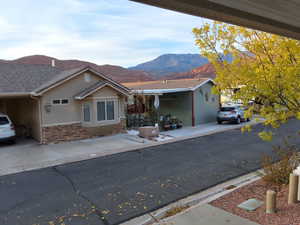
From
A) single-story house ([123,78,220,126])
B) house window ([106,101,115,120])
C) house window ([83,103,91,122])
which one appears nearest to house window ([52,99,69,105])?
house window ([83,103,91,122])

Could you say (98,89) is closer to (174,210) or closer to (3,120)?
(3,120)

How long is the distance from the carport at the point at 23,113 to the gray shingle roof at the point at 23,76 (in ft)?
2.15

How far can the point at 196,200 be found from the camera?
18.3 feet

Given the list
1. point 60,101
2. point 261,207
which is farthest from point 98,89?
point 261,207

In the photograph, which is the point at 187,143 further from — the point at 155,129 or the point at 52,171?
the point at 52,171

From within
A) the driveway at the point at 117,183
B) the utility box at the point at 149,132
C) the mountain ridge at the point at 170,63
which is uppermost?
the mountain ridge at the point at 170,63

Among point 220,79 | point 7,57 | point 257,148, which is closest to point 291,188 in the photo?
point 220,79

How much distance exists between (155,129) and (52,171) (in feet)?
22.6

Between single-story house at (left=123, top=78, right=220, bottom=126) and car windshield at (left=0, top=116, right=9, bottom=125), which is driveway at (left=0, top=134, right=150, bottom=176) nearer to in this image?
car windshield at (left=0, top=116, right=9, bottom=125)

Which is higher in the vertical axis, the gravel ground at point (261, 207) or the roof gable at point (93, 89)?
the roof gable at point (93, 89)

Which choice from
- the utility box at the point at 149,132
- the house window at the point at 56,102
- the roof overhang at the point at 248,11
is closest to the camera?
the roof overhang at the point at 248,11

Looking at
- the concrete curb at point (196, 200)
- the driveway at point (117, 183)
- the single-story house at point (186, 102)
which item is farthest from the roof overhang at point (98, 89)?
the concrete curb at point (196, 200)

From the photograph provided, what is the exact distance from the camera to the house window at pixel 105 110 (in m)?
14.1

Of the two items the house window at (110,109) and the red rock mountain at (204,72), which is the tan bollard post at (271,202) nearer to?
the red rock mountain at (204,72)
